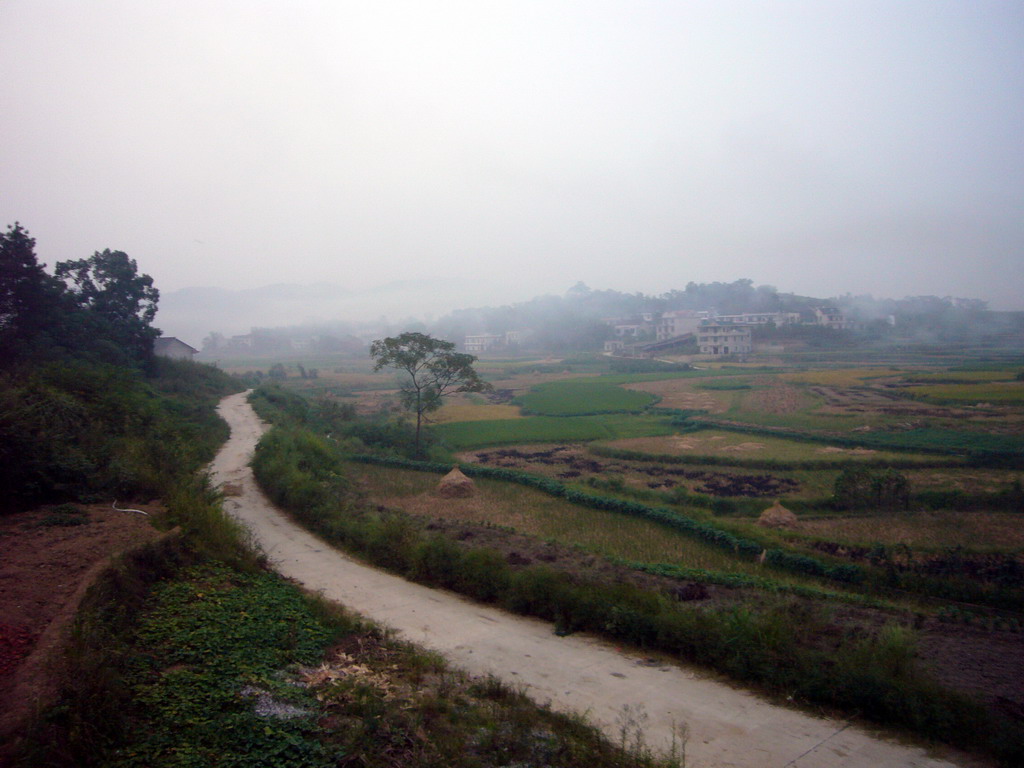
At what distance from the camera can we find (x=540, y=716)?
270 inches

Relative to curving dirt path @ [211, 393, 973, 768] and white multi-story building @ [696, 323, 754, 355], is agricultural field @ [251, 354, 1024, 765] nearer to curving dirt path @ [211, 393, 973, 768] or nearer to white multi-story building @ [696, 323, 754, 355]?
curving dirt path @ [211, 393, 973, 768]

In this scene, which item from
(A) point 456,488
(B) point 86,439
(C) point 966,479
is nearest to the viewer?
(B) point 86,439

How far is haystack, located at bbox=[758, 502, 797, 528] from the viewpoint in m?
15.9

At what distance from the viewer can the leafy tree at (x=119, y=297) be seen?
32.7 meters

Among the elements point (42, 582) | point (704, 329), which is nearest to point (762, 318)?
point (704, 329)

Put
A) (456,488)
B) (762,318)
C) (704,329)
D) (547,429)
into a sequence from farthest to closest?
(762,318) → (704,329) → (547,429) → (456,488)

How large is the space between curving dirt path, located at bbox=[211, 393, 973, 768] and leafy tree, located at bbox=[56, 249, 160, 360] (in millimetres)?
26400

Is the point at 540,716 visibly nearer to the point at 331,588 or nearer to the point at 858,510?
the point at 331,588

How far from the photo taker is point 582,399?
42.3 metres

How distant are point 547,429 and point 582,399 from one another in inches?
415

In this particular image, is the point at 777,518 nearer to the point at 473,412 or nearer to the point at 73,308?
the point at 473,412

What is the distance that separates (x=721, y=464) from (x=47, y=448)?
21.8 metres

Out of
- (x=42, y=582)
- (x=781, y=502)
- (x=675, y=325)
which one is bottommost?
(x=781, y=502)

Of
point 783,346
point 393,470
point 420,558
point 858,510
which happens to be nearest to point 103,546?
point 420,558
